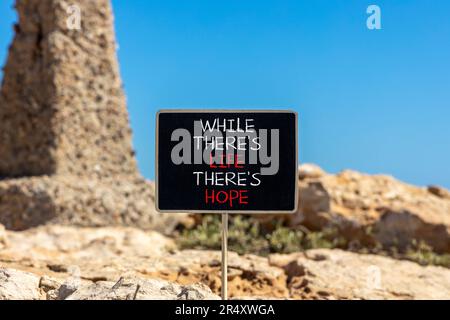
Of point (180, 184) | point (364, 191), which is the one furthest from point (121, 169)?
point (180, 184)

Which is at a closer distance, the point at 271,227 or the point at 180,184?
the point at 180,184

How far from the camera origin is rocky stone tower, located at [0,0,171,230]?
12742mm

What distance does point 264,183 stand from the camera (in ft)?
16.4

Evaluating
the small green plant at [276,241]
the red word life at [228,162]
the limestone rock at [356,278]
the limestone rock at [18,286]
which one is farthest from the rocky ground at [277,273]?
the small green plant at [276,241]

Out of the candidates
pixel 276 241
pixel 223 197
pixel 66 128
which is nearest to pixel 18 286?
pixel 223 197

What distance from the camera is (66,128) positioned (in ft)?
42.9

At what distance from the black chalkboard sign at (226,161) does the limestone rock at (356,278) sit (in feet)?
Answer: 7.41

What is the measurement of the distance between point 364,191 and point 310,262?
5321 millimetres

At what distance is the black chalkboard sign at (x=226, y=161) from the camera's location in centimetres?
492

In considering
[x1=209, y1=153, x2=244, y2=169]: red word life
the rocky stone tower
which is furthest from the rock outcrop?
[x1=209, y1=153, x2=244, y2=169]: red word life

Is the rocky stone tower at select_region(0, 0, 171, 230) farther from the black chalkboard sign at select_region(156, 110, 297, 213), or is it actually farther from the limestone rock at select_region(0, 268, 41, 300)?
the black chalkboard sign at select_region(156, 110, 297, 213)

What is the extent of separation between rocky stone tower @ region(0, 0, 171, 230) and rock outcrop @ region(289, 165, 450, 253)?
3394 mm

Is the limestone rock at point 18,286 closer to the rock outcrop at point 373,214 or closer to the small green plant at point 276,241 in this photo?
the small green plant at point 276,241
